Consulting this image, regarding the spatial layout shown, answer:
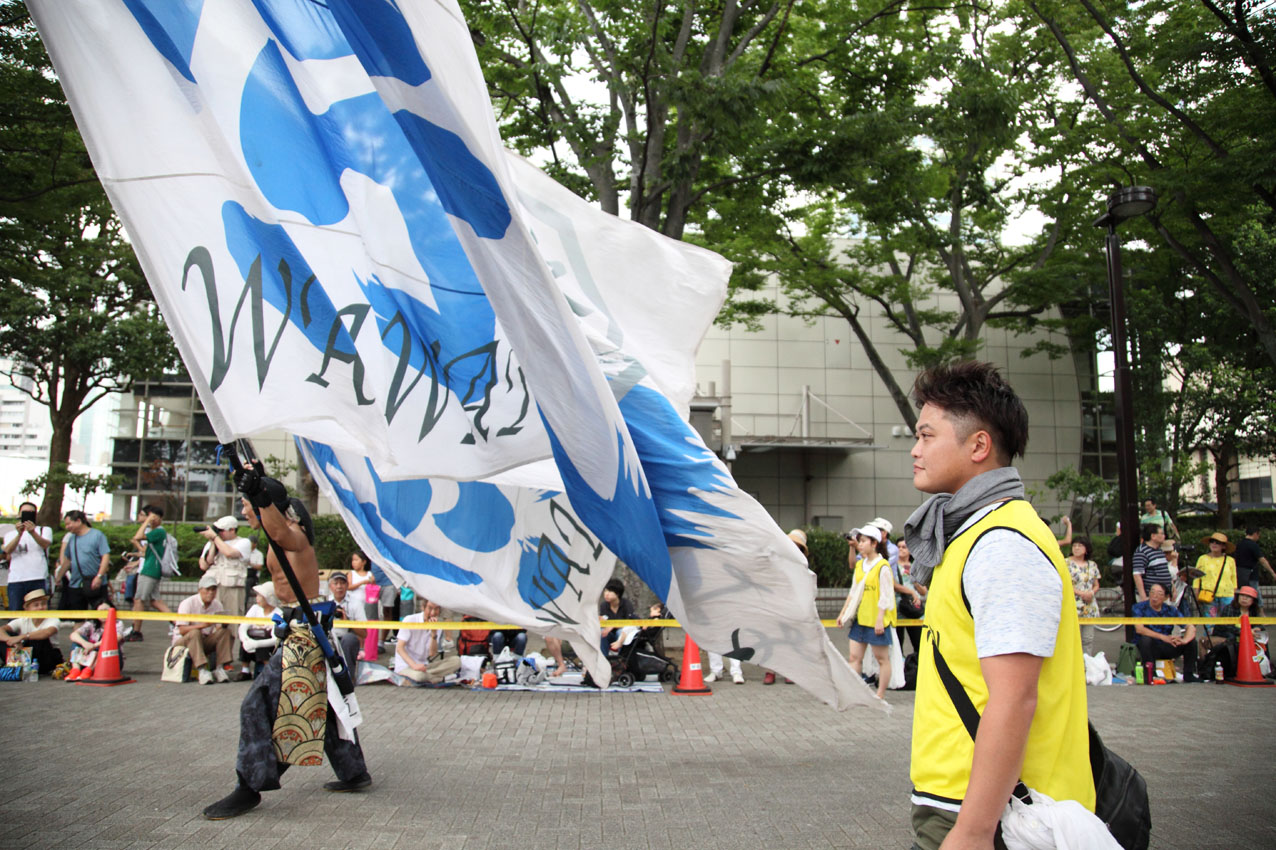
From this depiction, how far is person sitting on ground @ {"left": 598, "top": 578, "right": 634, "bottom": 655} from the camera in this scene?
36.0 feet

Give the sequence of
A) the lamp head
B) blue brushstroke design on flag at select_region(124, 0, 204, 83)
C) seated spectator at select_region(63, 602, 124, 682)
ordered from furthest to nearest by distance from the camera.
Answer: the lamp head
seated spectator at select_region(63, 602, 124, 682)
blue brushstroke design on flag at select_region(124, 0, 204, 83)

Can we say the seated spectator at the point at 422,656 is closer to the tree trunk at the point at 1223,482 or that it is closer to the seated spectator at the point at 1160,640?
the seated spectator at the point at 1160,640

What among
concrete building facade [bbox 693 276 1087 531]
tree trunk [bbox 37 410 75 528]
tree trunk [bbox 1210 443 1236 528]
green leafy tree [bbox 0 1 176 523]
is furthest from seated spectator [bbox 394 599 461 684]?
tree trunk [bbox 1210 443 1236 528]

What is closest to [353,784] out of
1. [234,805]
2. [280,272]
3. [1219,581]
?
[234,805]

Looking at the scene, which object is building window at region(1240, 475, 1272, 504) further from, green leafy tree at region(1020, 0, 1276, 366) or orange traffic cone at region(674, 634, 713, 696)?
orange traffic cone at region(674, 634, 713, 696)

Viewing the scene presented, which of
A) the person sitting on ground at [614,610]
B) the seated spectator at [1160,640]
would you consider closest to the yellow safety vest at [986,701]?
the person sitting on ground at [614,610]

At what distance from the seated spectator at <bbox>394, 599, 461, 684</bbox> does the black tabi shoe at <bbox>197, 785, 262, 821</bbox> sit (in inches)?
205

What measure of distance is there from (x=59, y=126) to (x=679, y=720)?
8.94 metres

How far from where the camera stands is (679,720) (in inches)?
340

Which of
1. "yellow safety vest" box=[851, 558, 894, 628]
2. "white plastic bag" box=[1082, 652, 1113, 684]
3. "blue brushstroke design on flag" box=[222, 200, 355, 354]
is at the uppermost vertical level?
"blue brushstroke design on flag" box=[222, 200, 355, 354]

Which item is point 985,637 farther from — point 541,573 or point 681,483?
point 541,573

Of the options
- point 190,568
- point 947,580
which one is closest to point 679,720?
point 947,580

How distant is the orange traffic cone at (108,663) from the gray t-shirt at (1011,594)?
1054 centimetres

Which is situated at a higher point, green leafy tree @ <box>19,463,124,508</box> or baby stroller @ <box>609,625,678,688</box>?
green leafy tree @ <box>19,463,124,508</box>
